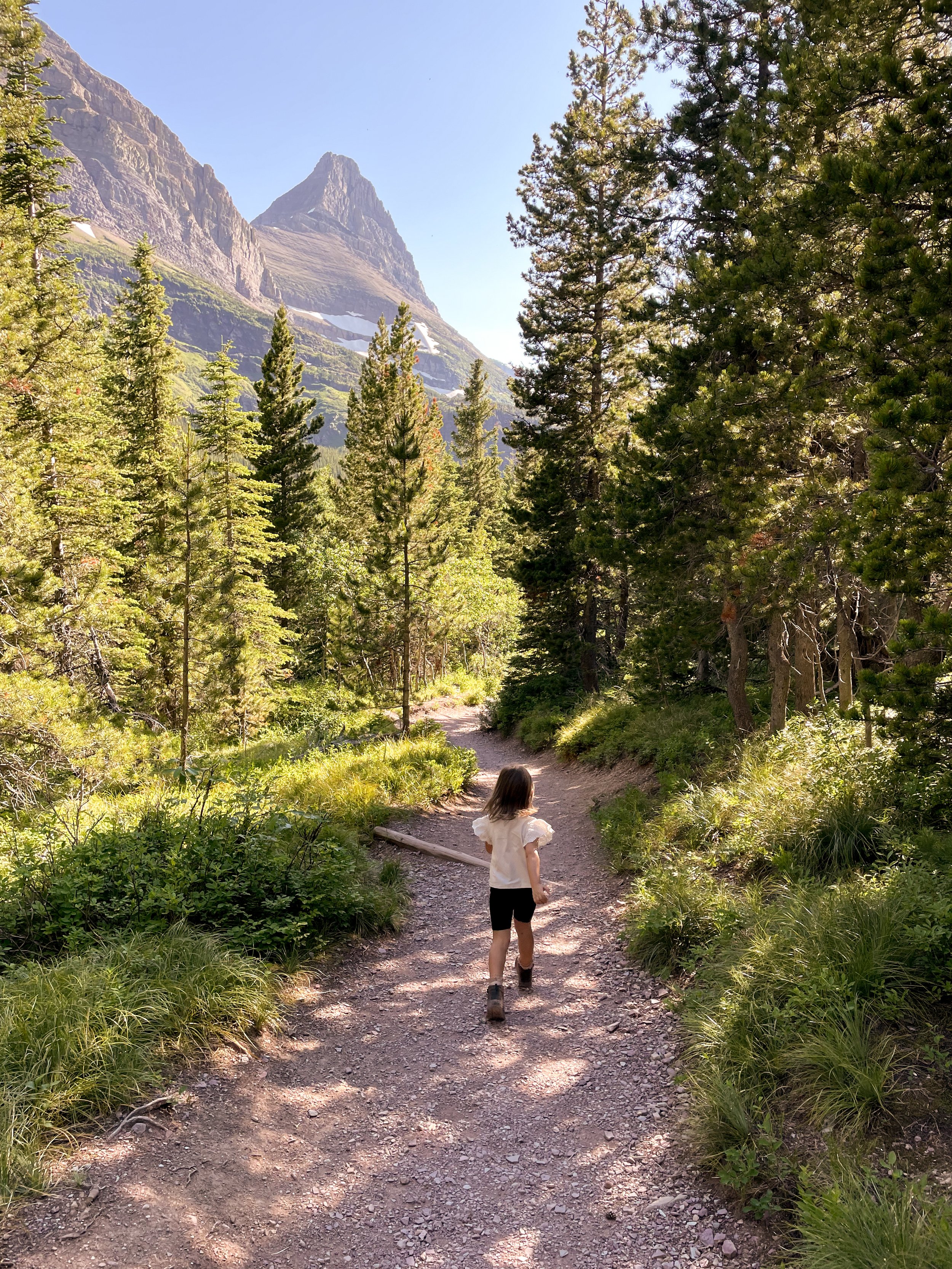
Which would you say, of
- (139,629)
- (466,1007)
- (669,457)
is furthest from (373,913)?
(139,629)

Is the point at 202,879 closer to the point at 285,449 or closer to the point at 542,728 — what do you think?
the point at 542,728

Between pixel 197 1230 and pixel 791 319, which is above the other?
pixel 791 319

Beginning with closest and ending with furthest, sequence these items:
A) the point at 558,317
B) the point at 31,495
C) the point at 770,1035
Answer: the point at 770,1035
the point at 31,495
the point at 558,317

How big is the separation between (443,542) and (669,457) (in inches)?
426

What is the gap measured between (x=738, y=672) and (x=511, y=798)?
260 inches

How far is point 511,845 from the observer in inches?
204

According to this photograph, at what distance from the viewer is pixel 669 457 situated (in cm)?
988

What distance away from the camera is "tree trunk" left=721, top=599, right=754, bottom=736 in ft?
34.0

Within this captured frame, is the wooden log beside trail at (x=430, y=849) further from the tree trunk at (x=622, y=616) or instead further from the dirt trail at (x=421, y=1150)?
the tree trunk at (x=622, y=616)

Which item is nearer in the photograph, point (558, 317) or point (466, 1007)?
point (466, 1007)

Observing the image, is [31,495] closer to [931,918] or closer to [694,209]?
[694,209]

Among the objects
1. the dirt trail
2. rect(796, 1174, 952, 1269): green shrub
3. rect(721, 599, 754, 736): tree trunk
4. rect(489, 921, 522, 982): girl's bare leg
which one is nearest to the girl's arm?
rect(489, 921, 522, 982): girl's bare leg

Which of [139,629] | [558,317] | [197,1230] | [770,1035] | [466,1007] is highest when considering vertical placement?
[558,317]

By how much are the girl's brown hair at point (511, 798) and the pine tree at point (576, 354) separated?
10.00m
